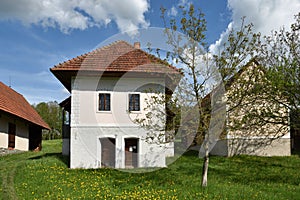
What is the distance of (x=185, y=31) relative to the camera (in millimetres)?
10336

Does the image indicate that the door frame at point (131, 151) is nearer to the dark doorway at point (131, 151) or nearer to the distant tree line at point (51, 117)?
the dark doorway at point (131, 151)

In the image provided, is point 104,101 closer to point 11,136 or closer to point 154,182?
point 154,182

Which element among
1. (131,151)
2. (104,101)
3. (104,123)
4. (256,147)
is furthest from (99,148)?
(256,147)

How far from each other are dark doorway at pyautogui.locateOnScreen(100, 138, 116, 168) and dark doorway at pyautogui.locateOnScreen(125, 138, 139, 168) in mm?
677

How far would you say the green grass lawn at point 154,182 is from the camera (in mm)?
9180

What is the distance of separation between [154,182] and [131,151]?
14.3ft

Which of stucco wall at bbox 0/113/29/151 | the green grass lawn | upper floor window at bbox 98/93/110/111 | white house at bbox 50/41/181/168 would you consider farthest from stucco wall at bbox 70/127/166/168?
stucco wall at bbox 0/113/29/151

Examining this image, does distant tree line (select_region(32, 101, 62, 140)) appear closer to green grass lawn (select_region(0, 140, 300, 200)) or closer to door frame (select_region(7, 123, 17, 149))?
door frame (select_region(7, 123, 17, 149))

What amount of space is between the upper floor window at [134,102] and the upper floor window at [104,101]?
3.78 ft

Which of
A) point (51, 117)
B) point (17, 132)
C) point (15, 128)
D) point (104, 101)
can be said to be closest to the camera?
point (104, 101)

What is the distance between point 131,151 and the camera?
1531 cm

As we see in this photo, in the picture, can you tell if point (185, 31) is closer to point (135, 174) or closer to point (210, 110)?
point (210, 110)

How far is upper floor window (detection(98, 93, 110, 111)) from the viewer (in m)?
15.1

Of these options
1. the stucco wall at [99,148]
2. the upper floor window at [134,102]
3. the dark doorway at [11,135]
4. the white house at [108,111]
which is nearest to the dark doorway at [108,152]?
the white house at [108,111]
